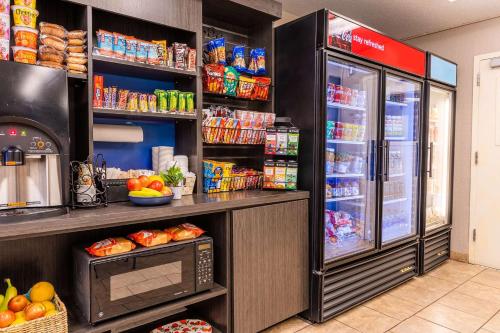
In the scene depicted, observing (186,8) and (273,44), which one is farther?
(273,44)

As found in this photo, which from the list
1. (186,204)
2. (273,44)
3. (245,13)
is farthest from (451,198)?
(186,204)

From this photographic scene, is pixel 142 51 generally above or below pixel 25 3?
below

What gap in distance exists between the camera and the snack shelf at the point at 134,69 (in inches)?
84.1

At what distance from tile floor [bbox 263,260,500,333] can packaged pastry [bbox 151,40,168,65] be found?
80.6 inches

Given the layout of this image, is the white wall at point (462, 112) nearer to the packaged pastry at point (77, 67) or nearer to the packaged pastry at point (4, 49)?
the packaged pastry at point (77, 67)

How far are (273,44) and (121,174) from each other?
5.32 ft

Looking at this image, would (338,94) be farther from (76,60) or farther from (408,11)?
(76,60)

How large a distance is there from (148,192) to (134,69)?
2.84 ft

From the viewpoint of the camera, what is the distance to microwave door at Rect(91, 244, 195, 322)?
5.82 feet

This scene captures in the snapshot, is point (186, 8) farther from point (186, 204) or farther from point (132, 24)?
point (186, 204)

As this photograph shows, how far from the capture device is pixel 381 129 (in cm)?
312

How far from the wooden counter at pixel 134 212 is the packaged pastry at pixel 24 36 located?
2.97 feet

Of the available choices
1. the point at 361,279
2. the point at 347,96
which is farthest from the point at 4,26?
the point at 361,279

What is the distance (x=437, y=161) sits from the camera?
4.22 metres
